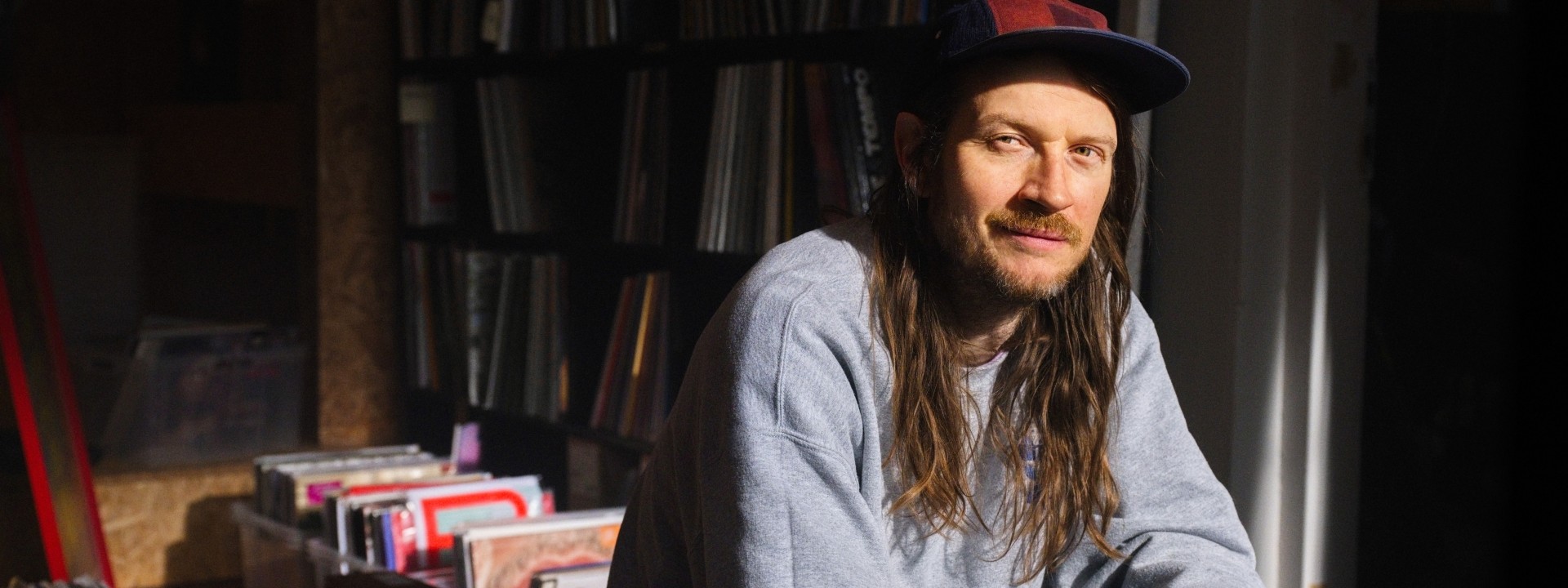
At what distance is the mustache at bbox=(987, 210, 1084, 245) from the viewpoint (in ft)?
4.18

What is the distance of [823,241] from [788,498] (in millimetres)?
281

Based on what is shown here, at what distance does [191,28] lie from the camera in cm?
458

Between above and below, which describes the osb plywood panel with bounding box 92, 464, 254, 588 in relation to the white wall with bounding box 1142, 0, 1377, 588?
below

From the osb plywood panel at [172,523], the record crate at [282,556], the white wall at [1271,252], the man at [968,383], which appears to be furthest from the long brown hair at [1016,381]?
the osb plywood panel at [172,523]

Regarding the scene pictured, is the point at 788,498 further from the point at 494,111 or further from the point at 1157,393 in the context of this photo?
the point at 494,111

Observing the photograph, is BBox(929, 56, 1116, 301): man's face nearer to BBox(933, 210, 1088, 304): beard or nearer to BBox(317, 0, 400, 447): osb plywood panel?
BBox(933, 210, 1088, 304): beard

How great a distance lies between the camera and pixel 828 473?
1.20 meters

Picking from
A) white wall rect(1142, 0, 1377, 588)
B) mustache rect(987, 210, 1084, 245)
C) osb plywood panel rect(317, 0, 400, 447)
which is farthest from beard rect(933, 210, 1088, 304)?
osb plywood panel rect(317, 0, 400, 447)

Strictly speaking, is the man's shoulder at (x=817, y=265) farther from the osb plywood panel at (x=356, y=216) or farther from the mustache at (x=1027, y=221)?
the osb plywood panel at (x=356, y=216)

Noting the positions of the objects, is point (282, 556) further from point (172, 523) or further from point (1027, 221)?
point (1027, 221)

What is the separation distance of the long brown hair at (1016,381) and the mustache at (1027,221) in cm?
8

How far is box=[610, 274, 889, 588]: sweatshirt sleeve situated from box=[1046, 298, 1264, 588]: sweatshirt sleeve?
0.26 m

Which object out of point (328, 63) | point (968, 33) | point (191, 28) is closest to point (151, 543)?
point (328, 63)

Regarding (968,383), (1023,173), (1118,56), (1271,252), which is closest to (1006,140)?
(1023,173)
